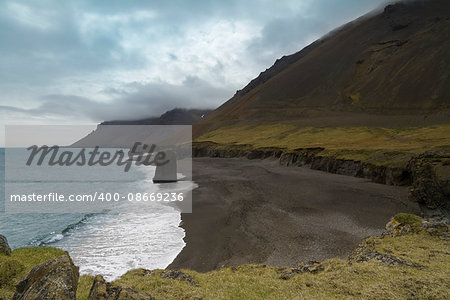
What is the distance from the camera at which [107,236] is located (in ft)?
79.6

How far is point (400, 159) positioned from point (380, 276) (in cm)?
4090

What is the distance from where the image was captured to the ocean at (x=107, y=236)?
1854cm

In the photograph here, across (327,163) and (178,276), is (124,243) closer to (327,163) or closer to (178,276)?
(178,276)

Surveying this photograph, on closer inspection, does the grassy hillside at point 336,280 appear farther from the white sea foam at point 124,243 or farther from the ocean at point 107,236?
the ocean at point 107,236

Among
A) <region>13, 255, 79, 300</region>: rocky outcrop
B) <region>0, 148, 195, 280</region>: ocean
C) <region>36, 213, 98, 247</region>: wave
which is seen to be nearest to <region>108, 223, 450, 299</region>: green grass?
Result: <region>13, 255, 79, 300</region>: rocky outcrop

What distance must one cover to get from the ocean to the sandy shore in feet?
6.51

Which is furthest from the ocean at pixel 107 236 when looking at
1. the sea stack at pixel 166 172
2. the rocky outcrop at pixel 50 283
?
the sea stack at pixel 166 172

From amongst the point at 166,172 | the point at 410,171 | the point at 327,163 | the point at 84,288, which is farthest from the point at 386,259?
the point at 166,172

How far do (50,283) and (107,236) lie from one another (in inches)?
725

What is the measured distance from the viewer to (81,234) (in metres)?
25.4

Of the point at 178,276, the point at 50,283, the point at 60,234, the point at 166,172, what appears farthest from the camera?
the point at 166,172

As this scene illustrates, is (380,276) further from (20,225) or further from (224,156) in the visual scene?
(224,156)

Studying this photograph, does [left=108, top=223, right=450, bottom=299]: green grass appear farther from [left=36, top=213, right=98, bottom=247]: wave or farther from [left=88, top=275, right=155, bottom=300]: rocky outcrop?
[left=36, top=213, right=98, bottom=247]: wave

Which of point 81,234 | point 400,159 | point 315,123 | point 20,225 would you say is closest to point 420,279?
point 81,234
